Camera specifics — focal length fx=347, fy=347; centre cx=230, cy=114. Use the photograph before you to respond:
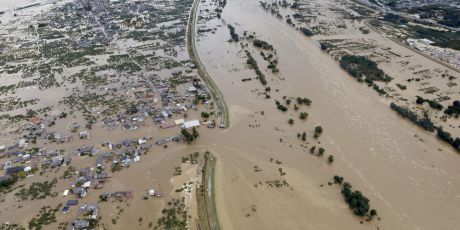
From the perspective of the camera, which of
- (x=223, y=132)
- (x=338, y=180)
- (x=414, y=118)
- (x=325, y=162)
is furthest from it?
(x=414, y=118)

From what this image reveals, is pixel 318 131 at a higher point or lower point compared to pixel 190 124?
higher

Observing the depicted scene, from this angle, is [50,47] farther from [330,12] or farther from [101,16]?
[330,12]

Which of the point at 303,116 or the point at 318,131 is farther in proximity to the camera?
the point at 303,116

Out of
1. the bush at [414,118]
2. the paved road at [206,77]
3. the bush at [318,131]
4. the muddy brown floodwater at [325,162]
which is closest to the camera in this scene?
the muddy brown floodwater at [325,162]

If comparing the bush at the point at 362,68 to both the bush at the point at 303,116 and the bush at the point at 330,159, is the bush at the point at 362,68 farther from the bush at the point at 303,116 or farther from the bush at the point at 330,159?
the bush at the point at 330,159

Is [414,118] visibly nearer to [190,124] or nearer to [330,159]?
[330,159]

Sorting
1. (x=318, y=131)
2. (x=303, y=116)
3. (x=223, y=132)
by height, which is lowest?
(x=223, y=132)

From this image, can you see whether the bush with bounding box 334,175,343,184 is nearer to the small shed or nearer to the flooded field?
the flooded field

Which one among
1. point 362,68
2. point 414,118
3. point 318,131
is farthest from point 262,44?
point 414,118

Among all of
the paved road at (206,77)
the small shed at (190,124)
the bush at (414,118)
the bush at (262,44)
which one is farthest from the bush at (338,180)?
the bush at (262,44)

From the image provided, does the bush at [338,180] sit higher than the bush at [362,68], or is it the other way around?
the bush at [362,68]

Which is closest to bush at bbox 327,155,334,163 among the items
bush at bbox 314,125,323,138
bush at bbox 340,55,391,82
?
bush at bbox 314,125,323,138
